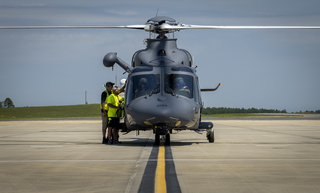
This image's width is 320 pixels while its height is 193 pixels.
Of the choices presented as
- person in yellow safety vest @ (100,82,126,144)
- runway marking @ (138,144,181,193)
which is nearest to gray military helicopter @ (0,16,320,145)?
person in yellow safety vest @ (100,82,126,144)

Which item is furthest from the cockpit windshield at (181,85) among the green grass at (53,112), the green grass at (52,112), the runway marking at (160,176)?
the green grass at (52,112)

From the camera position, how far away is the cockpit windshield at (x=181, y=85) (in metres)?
13.3

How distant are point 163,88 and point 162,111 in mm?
1317

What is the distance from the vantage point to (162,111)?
39.5ft

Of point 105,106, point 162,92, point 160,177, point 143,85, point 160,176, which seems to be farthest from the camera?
point 105,106

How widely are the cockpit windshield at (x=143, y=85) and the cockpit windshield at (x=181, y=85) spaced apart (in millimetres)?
344

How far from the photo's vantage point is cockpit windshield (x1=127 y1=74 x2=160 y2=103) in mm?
13281

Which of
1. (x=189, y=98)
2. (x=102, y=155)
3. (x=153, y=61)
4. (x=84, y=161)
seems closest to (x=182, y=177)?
(x=84, y=161)

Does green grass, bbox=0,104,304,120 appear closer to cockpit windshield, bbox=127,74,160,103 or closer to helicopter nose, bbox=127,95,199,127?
cockpit windshield, bbox=127,74,160,103

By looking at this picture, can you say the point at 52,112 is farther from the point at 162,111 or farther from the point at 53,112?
the point at 162,111

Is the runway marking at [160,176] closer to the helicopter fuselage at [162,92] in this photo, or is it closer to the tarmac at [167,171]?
the tarmac at [167,171]

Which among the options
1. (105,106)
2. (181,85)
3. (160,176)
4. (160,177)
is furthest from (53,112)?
(160,177)

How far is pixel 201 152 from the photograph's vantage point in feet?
37.3

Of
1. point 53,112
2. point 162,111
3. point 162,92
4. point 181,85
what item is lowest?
point 162,111
